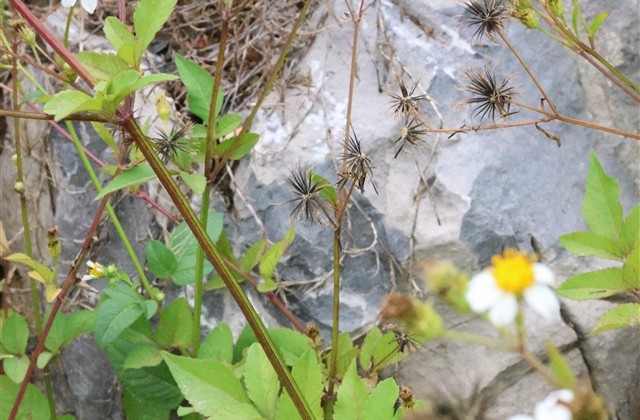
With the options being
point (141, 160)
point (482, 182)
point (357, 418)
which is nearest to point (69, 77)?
point (141, 160)

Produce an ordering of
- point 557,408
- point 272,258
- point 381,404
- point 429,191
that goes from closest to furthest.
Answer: point 557,408
point 381,404
point 272,258
point 429,191

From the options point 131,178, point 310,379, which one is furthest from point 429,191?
point 131,178

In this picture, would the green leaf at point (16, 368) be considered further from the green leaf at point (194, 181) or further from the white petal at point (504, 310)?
the white petal at point (504, 310)

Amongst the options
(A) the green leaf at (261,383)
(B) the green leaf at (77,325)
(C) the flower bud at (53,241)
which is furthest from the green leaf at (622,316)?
(B) the green leaf at (77,325)

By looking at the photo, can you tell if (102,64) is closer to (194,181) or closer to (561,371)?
(194,181)

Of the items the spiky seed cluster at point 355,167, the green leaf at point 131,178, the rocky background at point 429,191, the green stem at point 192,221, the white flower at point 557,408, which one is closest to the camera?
the white flower at point 557,408

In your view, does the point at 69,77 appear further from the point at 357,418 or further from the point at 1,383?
the point at 1,383
